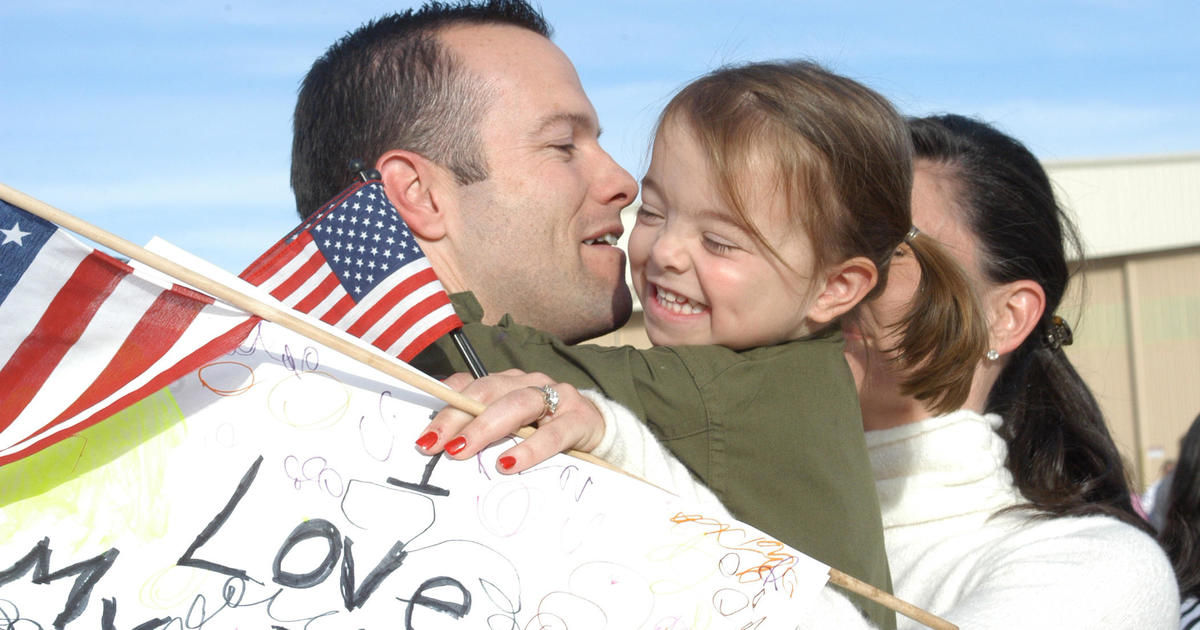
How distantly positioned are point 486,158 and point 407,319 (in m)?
0.93

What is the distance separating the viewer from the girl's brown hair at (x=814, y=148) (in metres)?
2.44

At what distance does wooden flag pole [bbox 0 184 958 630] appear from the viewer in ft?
5.46

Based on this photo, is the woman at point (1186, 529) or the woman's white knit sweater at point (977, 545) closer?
the woman's white knit sweater at point (977, 545)

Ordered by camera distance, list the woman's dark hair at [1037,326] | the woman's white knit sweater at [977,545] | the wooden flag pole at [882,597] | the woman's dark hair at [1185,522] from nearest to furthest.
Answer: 1. the wooden flag pole at [882,597]
2. the woman's white knit sweater at [977,545]
3. the woman's dark hair at [1037,326]
4. the woman's dark hair at [1185,522]

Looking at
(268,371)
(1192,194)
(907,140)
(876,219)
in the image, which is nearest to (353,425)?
(268,371)

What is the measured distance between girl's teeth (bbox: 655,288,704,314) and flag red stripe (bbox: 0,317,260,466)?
1.04 m

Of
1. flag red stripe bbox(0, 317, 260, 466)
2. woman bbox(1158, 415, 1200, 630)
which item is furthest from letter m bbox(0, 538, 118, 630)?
woman bbox(1158, 415, 1200, 630)

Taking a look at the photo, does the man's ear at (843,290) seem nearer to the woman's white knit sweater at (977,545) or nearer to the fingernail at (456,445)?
the woman's white knit sweater at (977,545)

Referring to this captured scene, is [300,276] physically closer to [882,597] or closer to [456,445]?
[456,445]

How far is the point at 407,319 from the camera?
2.29 m

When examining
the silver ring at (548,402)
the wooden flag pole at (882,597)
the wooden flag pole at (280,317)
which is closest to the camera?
the wooden flag pole at (280,317)

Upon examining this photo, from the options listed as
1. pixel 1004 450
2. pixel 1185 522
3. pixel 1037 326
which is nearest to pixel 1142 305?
pixel 1185 522

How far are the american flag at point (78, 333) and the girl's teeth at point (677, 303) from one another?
41.1 inches

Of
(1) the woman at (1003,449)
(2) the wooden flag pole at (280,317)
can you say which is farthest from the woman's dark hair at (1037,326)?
(2) the wooden flag pole at (280,317)
